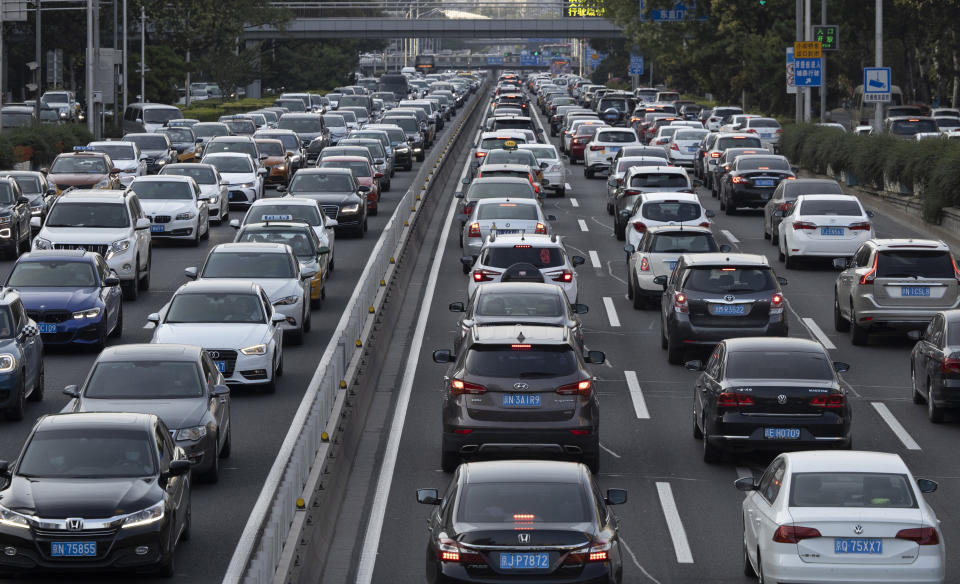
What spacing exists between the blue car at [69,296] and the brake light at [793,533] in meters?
14.3

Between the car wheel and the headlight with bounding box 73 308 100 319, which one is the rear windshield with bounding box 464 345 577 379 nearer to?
the car wheel

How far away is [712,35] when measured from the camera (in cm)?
9700

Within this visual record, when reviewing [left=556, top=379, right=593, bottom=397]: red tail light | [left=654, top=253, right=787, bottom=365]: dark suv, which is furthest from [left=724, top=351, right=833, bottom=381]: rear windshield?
[left=654, top=253, right=787, bottom=365]: dark suv

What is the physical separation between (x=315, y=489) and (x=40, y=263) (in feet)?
39.0

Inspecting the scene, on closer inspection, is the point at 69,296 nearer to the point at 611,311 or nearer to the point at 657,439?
the point at 611,311

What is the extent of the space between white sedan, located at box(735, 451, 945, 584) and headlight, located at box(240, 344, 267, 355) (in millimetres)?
10067

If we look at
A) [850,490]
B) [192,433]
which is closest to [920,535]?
[850,490]

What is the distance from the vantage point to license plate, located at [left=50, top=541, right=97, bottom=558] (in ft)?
42.8

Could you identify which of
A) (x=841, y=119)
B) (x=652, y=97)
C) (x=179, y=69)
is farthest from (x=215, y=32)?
(x=841, y=119)

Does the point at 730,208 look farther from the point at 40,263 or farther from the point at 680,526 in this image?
the point at 680,526

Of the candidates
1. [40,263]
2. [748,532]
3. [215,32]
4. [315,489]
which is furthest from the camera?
[215,32]

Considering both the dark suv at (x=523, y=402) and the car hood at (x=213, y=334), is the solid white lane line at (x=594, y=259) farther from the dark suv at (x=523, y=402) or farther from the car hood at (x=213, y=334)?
the dark suv at (x=523, y=402)

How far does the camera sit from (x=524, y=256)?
26.4m

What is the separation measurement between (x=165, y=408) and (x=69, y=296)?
320 inches
